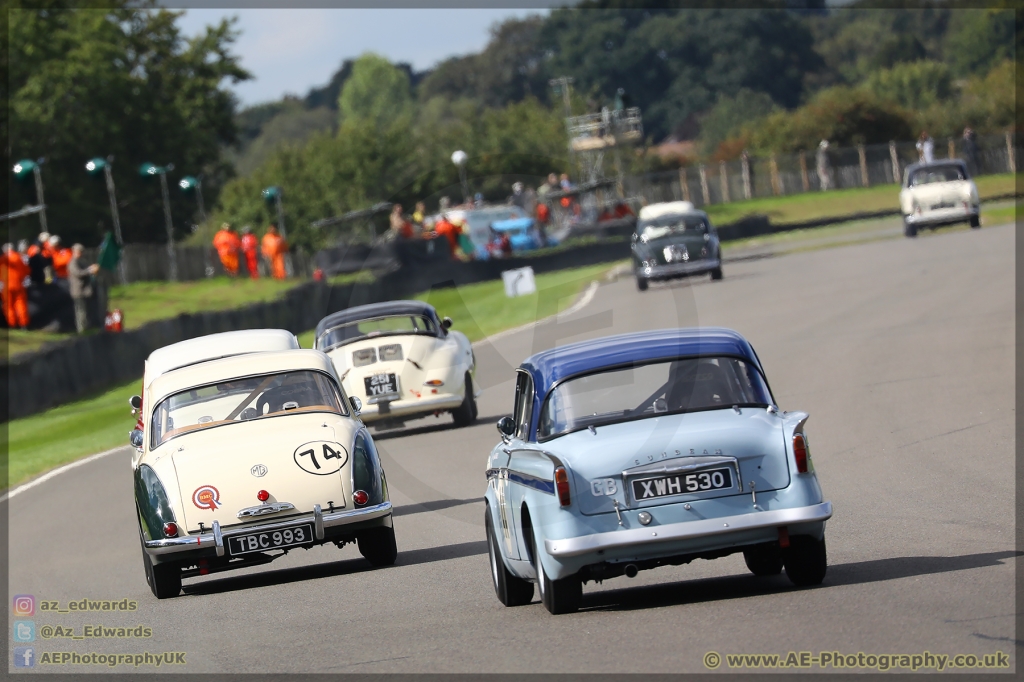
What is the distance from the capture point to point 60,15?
6259 cm

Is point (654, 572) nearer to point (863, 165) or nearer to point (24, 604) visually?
point (24, 604)

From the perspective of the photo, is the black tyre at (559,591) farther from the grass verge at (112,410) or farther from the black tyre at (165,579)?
the grass verge at (112,410)

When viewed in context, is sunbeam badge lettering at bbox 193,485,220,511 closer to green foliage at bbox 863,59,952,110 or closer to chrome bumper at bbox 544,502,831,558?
chrome bumper at bbox 544,502,831,558

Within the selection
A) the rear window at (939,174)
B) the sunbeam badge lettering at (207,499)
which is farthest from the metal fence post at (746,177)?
the sunbeam badge lettering at (207,499)

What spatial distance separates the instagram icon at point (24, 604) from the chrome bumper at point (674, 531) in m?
4.42

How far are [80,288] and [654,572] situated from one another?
23135mm

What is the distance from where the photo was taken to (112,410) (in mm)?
25969

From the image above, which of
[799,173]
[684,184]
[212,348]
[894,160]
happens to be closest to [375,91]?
[684,184]

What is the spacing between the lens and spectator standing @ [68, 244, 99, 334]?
2992cm

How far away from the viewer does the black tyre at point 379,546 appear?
10609 mm

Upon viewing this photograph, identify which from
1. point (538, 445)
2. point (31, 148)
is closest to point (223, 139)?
point (31, 148)

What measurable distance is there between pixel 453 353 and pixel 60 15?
163ft

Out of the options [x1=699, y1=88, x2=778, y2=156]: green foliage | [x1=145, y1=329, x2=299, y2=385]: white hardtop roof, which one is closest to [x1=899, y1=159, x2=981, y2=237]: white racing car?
[x1=145, y1=329, x2=299, y2=385]: white hardtop roof

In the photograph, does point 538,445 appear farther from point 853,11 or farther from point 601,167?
point 853,11
